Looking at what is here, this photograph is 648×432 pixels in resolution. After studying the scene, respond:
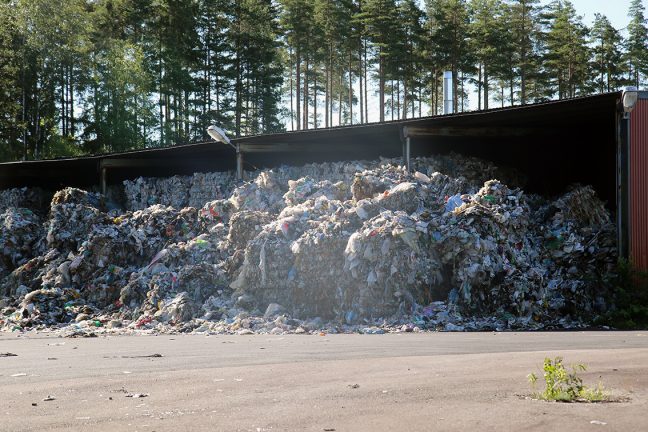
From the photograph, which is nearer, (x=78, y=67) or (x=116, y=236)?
(x=116, y=236)

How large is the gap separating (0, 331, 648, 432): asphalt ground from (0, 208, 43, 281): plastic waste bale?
9676 mm

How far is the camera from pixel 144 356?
8.83 metres

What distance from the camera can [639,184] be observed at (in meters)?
14.4

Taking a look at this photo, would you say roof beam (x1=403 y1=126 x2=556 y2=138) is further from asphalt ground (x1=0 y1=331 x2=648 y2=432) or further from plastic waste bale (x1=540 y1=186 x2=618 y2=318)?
asphalt ground (x1=0 y1=331 x2=648 y2=432)

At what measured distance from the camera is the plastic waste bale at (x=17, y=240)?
19.1 m

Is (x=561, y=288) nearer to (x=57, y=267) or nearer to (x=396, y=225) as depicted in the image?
(x=396, y=225)

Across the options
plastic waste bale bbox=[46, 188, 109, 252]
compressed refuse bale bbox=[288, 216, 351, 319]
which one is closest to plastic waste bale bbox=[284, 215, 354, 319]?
compressed refuse bale bbox=[288, 216, 351, 319]

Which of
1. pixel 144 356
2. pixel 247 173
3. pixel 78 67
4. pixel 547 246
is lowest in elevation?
pixel 144 356

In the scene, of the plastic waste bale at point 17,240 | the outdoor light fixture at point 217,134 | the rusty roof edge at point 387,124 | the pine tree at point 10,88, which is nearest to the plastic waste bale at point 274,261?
the rusty roof edge at point 387,124

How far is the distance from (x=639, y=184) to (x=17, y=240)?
16257 mm

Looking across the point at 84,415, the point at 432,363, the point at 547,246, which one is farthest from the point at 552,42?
the point at 84,415

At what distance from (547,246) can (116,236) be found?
10335 mm

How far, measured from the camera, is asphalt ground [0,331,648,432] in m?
4.93

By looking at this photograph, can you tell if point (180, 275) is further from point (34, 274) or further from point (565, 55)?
point (565, 55)
